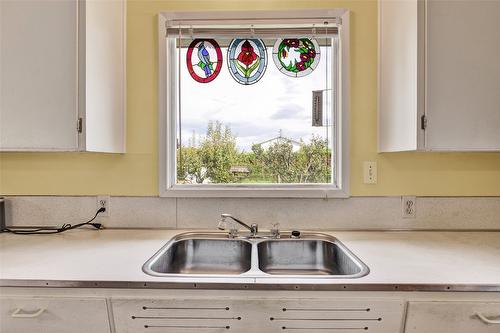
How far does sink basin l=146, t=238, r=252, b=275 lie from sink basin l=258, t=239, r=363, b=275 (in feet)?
0.35

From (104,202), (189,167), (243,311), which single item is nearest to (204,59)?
(189,167)

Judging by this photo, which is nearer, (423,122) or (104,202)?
(423,122)

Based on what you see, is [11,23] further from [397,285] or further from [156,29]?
[397,285]

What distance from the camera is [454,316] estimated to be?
3.25ft

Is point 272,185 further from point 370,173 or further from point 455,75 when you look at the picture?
point 455,75

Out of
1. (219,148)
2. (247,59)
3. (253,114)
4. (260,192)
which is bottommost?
(260,192)

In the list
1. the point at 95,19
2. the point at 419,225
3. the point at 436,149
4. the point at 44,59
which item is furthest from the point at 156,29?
the point at 419,225

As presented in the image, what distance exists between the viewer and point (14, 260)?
1.20 metres

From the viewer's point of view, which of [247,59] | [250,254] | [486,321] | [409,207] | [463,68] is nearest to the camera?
[486,321]

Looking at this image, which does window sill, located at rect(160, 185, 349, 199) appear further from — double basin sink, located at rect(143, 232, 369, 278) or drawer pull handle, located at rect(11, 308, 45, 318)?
drawer pull handle, located at rect(11, 308, 45, 318)

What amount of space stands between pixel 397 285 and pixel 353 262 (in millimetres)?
265

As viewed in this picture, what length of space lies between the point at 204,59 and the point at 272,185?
0.87m

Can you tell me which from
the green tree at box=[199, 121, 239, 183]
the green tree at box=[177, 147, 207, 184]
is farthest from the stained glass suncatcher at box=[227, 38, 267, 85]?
the green tree at box=[177, 147, 207, 184]

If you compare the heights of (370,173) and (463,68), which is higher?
(463,68)
